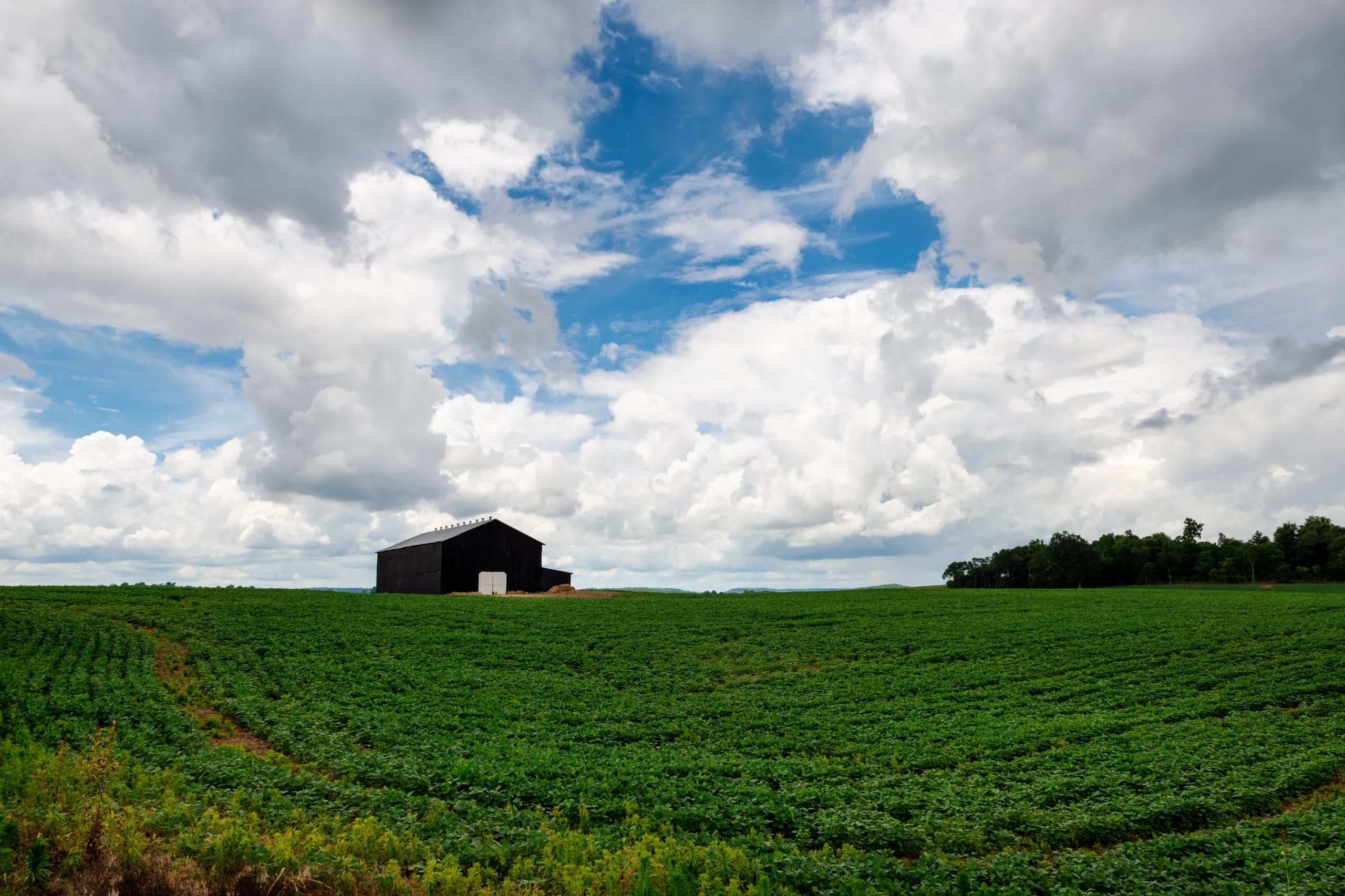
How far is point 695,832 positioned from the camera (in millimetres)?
13898

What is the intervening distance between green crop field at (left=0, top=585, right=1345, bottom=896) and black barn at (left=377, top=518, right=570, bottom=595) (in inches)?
1209

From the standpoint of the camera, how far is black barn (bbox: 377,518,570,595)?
73.8m

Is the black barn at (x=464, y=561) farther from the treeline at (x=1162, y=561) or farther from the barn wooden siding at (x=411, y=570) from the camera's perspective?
the treeline at (x=1162, y=561)

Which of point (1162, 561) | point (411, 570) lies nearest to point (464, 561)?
point (411, 570)

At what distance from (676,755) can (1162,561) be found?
4795 inches

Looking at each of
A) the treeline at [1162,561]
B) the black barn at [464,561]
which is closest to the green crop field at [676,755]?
the black barn at [464,561]

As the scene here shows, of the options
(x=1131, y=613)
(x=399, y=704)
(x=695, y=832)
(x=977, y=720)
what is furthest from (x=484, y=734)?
(x=1131, y=613)

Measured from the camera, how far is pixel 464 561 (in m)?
74.6

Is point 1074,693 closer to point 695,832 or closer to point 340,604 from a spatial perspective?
point 695,832

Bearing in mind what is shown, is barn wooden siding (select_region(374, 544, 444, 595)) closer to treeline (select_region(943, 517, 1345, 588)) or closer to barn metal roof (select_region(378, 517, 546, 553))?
barn metal roof (select_region(378, 517, 546, 553))

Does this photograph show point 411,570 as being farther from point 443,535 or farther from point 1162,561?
point 1162,561

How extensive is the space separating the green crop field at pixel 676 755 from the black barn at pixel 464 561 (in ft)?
101

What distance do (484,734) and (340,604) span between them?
34.9 m

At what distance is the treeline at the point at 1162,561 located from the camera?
105250 mm
